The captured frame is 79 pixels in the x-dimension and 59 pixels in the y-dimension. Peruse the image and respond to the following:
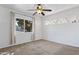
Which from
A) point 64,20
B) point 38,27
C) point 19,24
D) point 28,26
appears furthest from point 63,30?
point 19,24

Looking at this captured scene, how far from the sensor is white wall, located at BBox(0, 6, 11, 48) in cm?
115

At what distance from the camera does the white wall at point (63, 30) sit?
1.26 meters

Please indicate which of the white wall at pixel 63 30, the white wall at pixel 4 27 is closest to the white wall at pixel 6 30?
the white wall at pixel 4 27

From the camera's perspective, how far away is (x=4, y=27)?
118 cm

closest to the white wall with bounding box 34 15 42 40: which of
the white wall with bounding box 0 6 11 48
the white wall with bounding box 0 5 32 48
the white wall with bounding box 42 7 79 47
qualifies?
the white wall with bounding box 42 7 79 47

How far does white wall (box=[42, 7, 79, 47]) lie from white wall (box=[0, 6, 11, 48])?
1.91ft

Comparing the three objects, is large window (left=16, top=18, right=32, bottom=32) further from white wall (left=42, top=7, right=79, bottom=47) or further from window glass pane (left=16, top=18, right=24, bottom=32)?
white wall (left=42, top=7, right=79, bottom=47)

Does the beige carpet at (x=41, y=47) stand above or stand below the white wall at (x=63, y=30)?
below

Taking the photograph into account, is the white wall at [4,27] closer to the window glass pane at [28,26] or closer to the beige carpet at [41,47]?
the beige carpet at [41,47]

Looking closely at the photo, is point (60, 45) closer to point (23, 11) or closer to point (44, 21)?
point (44, 21)

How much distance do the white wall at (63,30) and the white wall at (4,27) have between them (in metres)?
0.58

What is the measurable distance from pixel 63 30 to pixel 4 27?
942 mm

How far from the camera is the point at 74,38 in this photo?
1288 millimetres

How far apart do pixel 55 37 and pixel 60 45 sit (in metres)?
0.16
